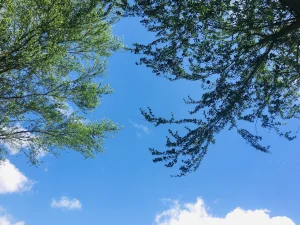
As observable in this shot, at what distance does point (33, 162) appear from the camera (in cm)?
1633

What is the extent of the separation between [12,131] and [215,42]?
1165 centimetres

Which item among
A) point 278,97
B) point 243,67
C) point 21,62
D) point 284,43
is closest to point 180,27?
point 243,67

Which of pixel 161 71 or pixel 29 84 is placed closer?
pixel 161 71

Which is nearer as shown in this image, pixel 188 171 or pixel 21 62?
pixel 188 171

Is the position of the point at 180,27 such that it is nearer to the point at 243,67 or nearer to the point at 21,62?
the point at 243,67

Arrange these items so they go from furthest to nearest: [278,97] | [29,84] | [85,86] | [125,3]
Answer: [85,86]
[29,84]
[278,97]
[125,3]

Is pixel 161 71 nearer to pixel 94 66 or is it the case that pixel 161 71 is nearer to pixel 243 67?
pixel 243 67

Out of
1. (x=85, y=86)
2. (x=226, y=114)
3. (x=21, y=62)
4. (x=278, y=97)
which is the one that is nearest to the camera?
(x=226, y=114)

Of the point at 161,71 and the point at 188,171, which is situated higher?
the point at 161,71

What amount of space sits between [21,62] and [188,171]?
785 cm

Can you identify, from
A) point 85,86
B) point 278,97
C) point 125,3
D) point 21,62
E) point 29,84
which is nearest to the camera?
point 125,3

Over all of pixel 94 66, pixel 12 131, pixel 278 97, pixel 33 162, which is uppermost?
pixel 94 66

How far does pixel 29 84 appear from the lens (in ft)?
45.9

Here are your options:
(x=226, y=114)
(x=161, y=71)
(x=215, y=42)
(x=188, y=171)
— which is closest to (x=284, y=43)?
(x=215, y=42)
